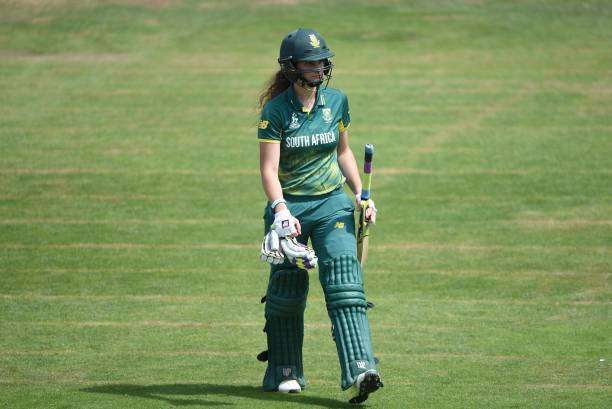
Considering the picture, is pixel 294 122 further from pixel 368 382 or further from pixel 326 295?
pixel 368 382

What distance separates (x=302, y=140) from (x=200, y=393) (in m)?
1.91

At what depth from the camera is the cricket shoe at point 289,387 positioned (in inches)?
305

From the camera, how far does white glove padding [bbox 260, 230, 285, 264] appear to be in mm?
7227

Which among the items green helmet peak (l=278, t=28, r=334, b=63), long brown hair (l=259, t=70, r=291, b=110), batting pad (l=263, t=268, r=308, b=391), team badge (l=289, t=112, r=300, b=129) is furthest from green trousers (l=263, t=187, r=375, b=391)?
green helmet peak (l=278, t=28, r=334, b=63)

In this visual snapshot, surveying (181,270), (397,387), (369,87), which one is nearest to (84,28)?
(369,87)

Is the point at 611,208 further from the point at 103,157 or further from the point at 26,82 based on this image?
the point at 26,82

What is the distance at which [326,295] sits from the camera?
7.38 meters

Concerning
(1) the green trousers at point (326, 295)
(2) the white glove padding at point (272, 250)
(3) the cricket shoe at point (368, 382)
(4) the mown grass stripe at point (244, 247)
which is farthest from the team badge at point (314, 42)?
(4) the mown grass stripe at point (244, 247)

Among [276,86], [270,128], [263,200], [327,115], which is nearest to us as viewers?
[270,128]

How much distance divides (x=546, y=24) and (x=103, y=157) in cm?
1000

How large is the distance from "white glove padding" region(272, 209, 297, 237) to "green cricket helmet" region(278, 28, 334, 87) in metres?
0.94

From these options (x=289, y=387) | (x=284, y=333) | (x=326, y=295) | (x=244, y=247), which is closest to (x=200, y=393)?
(x=289, y=387)

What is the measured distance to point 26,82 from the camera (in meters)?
19.1

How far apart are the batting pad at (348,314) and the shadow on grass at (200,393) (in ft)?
1.20
